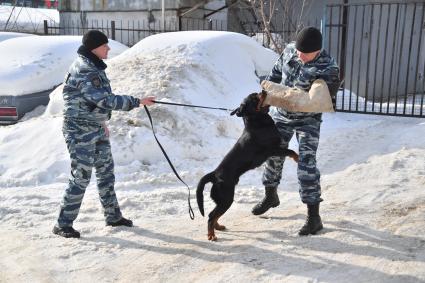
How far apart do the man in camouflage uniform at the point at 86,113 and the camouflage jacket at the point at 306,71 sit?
1.17 m

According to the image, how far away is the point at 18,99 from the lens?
6.54m

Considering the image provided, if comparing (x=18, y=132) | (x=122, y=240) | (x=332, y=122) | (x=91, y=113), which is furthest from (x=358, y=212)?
Answer: (x=18, y=132)

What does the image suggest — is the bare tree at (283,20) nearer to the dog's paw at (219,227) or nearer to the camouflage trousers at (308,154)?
the camouflage trousers at (308,154)

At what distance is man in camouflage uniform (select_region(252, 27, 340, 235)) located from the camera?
3.55 metres

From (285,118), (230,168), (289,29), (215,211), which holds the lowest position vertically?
(215,211)

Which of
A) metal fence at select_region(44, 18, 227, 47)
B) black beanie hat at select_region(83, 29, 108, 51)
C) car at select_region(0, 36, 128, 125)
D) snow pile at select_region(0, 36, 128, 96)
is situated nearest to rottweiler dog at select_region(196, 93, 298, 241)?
black beanie hat at select_region(83, 29, 108, 51)

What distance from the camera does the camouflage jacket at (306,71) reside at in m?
3.61

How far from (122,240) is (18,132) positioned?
326 centimetres

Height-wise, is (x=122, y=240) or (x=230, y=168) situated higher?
(x=230, y=168)

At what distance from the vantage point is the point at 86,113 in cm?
365

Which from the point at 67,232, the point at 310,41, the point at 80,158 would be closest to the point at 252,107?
the point at 310,41

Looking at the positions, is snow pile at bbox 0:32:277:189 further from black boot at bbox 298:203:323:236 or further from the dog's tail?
black boot at bbox 298:203:323:236

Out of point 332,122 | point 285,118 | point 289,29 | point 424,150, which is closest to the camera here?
point 285,118

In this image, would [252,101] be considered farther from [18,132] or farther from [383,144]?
[18,132]
